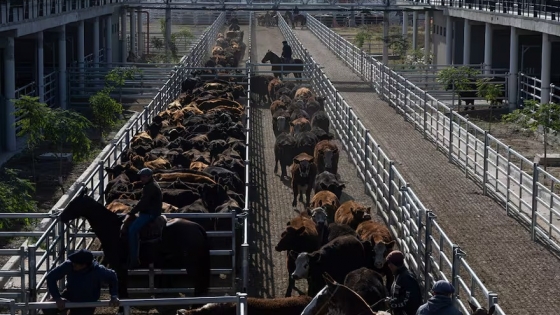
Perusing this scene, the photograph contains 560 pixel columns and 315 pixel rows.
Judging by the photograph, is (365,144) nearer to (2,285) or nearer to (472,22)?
(2,285)

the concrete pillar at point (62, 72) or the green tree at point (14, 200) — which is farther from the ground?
the concrete pillar at point (62, 72)

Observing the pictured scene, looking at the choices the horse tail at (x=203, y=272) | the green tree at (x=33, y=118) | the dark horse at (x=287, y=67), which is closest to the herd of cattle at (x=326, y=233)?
the horse tail at (x=203, y=272)

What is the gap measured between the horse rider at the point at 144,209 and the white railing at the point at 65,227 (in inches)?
39.8

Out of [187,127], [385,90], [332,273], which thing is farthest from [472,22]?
[332,273]

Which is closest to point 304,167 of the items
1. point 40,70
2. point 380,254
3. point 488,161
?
point 488,161

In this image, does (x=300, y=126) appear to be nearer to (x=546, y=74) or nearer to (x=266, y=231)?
(x=266, y=231)

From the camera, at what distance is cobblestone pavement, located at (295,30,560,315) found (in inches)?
602

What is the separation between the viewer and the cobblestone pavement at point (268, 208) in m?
16.2

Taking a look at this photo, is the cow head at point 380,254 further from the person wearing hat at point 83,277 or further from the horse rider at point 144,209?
the person wearing hat at point 83,277

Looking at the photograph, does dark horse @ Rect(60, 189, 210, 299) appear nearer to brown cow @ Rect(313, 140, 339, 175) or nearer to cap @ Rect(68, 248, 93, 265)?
cap @ Rect(68, 248, 93, 265)

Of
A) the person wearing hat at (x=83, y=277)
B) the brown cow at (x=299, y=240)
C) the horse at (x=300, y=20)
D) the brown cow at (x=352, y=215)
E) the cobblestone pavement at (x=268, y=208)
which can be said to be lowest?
the cobblestone pavement at (x=268, y=208)

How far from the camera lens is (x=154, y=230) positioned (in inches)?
527

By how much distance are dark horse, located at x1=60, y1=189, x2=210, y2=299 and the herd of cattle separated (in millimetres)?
1452

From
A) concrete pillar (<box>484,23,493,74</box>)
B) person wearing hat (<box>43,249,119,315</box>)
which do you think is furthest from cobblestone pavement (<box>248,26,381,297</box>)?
concrete pillar (<box>484,23,493,74</box>)
